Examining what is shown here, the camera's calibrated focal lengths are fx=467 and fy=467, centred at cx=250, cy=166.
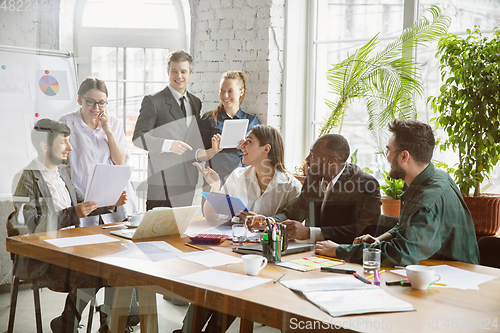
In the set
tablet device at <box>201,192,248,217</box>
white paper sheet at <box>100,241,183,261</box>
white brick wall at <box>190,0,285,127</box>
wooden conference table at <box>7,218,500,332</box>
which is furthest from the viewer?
white brick wall at <box>190,0,285,127</box>

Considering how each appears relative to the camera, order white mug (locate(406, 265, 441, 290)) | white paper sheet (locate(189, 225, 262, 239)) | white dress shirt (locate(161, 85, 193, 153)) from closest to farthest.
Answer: white mug (locate(406, 265, 441, 290))
white paper sheet (locate(189, 225, 262, 239))
white dress shirt (locate(161, 85, 193, 153))

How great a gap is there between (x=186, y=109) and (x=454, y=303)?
1619mm

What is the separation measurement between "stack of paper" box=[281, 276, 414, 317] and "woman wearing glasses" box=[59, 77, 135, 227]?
1.03 metres

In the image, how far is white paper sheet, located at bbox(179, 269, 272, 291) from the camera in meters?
1.38

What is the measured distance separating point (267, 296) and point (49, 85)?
1.23m

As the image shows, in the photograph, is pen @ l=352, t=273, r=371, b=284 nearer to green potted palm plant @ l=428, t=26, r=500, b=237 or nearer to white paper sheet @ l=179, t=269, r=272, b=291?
white paper sheet @ l=179, t=269, r=272, b=291

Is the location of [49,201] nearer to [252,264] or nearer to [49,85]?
[49,85]

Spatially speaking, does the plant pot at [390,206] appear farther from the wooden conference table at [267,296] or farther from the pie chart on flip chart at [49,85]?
the pie chart on flip chart at [49,85]

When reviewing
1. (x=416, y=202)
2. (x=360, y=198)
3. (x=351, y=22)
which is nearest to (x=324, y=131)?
(x=351, y=22)

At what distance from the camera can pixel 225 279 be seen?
1442 mm

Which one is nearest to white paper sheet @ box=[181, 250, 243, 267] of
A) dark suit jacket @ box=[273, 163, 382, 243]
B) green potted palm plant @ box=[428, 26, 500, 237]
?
dark suit jacket @ box=[273, 163, 382, 243]

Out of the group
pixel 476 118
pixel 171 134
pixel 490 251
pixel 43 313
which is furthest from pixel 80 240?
pixel 476 118

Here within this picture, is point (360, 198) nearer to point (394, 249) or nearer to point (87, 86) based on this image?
point (394, 249)

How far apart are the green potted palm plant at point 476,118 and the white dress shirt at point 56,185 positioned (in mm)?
2022
